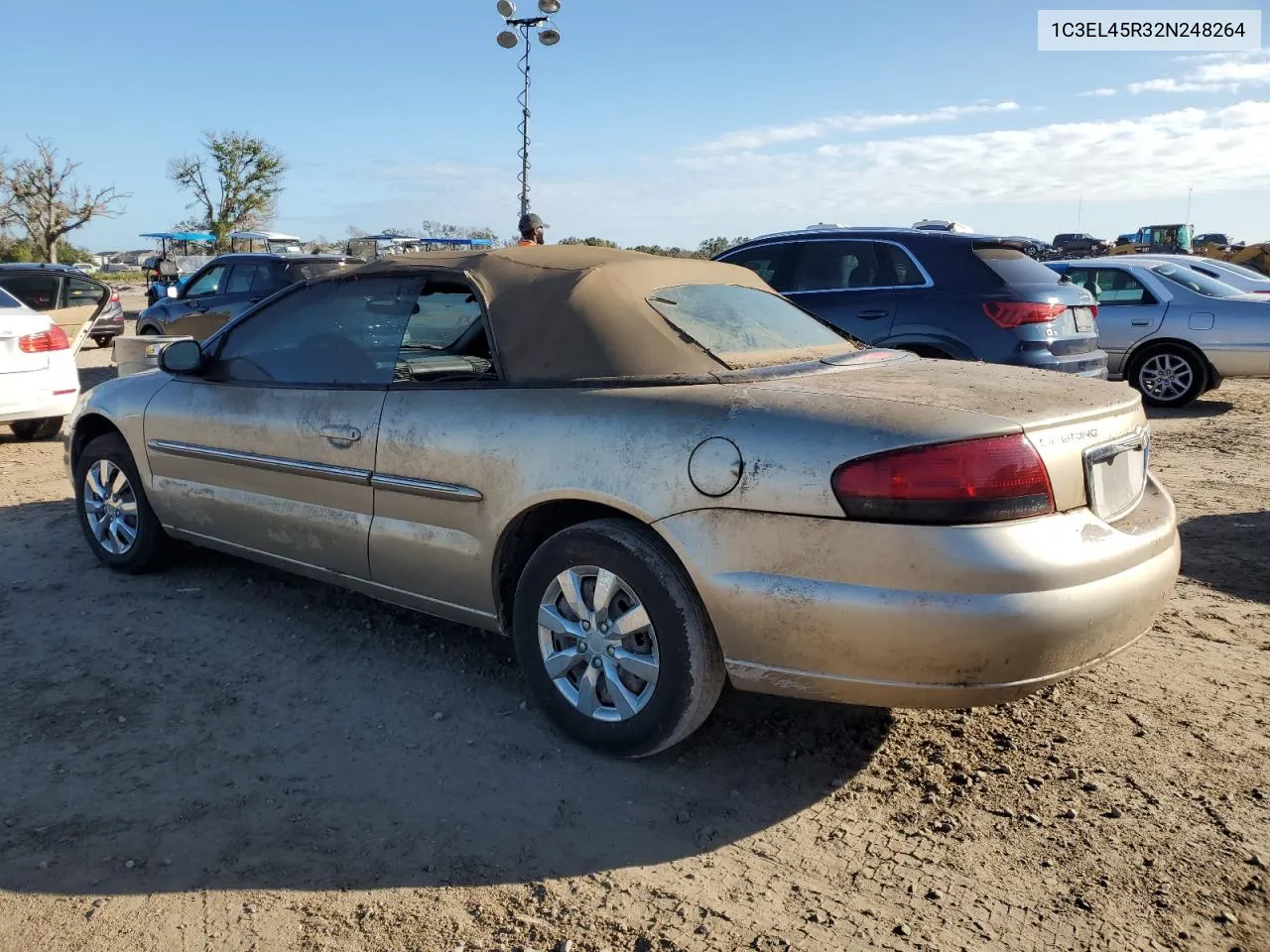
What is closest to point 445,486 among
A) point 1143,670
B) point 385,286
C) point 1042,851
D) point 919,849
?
point 385,286

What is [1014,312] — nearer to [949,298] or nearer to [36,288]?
[949,298]

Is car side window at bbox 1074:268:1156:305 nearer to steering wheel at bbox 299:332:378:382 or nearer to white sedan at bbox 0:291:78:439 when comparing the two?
steering wheel at bbox 299:332:378:382

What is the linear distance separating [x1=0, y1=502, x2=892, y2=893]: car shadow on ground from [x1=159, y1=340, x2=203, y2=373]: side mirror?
111 cm

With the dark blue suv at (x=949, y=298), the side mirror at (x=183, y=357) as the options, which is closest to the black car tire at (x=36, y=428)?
the side mirror at (x=183, y=357)

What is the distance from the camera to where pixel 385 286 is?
4086mm

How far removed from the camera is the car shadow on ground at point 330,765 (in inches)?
108

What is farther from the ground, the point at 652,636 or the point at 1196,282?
the point at 1196,282

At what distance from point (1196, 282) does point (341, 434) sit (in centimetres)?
1025

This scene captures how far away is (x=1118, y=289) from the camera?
11203 millimetres

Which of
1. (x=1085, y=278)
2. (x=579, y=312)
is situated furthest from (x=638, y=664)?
(x=1085, y=278)

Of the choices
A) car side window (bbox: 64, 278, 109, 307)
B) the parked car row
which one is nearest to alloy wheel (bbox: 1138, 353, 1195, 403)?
the parked car row

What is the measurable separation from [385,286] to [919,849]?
9.31 feet

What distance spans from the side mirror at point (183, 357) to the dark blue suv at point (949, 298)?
4.16 meters

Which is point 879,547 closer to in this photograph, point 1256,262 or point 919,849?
point 919,849
